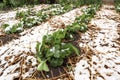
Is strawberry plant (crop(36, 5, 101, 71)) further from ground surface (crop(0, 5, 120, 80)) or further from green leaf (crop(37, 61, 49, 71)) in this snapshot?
ground surface (crop(0, 5, 120, 80))

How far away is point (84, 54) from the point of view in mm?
2100

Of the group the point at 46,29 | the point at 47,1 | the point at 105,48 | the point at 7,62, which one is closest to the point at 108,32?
the point at 105,48

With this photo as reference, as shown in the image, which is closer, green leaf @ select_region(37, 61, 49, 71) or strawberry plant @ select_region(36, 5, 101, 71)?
green leaf @ select_region(37, 61, 49, 71)

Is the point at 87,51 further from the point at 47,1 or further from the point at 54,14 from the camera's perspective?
the point at 47,1

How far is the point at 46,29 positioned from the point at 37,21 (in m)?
0.46

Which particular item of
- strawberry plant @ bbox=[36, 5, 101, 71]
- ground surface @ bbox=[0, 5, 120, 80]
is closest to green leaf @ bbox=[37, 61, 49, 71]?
strawberry plant @ bbox=[36, 5, 101, 71]

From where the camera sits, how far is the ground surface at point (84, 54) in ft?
5.93

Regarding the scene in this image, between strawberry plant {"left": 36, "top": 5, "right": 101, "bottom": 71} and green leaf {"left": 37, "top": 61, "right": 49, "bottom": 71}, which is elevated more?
strawberry plant {"left": 36, "top": 5, "right": 101, "bottom": 71}

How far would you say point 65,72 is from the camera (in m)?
1.80

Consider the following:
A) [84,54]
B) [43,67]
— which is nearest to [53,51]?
[43,67]

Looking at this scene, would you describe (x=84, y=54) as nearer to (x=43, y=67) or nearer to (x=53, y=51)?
(x=53, y=51)

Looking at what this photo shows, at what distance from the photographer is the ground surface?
1809 mm

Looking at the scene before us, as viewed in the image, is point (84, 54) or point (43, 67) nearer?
point (43, 67)

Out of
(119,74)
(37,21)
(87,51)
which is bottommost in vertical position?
(119,74)
